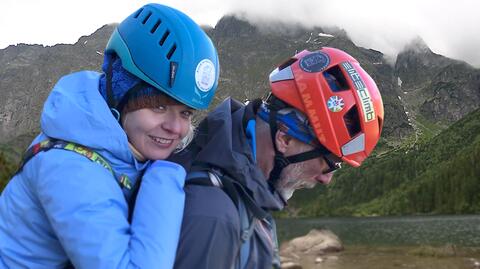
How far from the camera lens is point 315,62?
13.9ft

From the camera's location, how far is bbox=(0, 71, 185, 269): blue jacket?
285cm

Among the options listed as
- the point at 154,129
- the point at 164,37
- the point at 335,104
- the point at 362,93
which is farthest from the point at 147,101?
the point at 362,93

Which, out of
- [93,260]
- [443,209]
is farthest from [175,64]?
[443,209]

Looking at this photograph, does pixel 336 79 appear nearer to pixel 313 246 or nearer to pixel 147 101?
pixel 147 101

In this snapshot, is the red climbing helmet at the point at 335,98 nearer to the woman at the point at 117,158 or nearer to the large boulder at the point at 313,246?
the woman at the point at 117,158

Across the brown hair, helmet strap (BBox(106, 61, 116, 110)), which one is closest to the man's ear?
the brown hair

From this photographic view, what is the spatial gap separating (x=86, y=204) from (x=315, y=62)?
2.21m

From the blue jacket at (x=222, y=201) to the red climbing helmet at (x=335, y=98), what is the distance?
0.41m

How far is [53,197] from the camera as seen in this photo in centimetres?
290

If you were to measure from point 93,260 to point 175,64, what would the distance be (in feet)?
4.47

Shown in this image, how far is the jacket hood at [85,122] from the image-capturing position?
3.13 m

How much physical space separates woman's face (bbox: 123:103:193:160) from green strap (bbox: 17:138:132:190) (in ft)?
1.03

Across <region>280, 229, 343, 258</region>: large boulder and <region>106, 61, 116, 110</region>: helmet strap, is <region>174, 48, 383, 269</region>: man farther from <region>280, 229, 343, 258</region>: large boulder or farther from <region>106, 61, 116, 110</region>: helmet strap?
<region>280, 229, 343, 258</region>: large boulder

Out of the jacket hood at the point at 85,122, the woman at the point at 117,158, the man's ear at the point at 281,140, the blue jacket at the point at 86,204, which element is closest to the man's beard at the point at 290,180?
the man's ear at the point at 281,140
